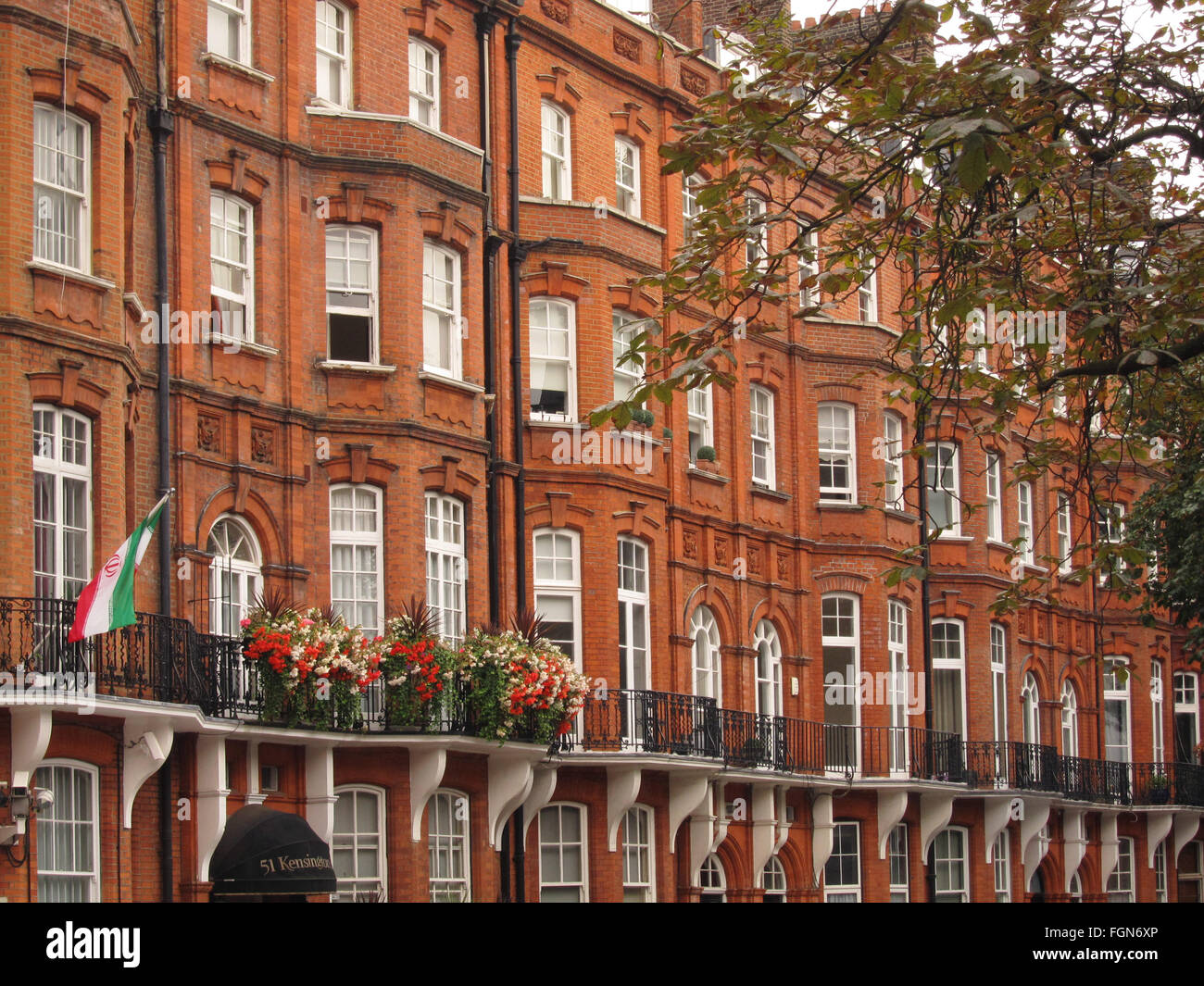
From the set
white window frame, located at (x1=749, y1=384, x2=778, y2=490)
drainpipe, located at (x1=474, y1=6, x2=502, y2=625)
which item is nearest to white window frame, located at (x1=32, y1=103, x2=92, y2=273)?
drainpipe, located at (x1=474, y1=6, x2=502, y2=625)

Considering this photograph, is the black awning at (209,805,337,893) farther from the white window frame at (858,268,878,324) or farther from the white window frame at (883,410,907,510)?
the white window frame at (858,268,878,324)

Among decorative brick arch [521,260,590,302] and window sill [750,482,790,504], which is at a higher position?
decorative brick arch [521,260,590,302]

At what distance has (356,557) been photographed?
93.2ft

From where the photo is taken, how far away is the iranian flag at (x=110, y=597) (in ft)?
69.6

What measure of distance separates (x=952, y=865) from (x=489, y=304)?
17308 mm

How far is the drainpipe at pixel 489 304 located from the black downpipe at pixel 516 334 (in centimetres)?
38

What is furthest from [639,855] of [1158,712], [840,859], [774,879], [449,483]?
[1158,712]

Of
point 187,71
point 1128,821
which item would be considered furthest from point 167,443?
point 1128,821

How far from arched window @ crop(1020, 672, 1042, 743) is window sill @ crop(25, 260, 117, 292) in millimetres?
27649

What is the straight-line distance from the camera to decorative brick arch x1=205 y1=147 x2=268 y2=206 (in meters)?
27.0

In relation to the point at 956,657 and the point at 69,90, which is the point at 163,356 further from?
the point at 956,657

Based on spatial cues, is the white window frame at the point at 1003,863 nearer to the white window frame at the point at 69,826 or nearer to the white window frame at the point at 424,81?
the white window frame at the point at 424,81
